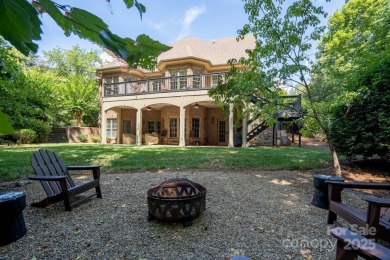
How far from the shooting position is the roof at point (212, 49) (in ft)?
57.0

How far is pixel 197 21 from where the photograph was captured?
12.1ft

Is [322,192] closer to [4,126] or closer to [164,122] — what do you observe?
[4,126]

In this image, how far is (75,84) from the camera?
22.7 metres

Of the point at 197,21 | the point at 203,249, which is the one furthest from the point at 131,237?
the point at 197,21

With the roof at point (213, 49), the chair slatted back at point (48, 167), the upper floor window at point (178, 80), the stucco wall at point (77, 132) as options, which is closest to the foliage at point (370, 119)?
the chair slatted back at point (48, 167)

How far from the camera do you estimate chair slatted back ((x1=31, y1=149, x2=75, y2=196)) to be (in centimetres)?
395

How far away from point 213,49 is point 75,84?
46.6 ft

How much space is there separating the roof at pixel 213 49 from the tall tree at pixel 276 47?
10923 mm

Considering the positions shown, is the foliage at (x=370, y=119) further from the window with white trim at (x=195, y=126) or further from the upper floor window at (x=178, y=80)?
the window with white trim at (x=195, y=126)

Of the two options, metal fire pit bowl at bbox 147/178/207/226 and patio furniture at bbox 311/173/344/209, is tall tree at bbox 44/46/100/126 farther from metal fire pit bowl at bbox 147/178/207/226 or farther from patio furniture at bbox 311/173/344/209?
patio furniture at bbox 311/173/344/209

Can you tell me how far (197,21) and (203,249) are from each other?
11.0 ft

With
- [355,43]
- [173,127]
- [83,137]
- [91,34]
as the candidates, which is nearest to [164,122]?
[173,127]

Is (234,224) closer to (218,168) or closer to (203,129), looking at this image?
(218,168)

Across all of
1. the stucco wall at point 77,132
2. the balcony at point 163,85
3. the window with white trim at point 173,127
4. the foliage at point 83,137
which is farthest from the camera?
the stucco wall at point 77,132
